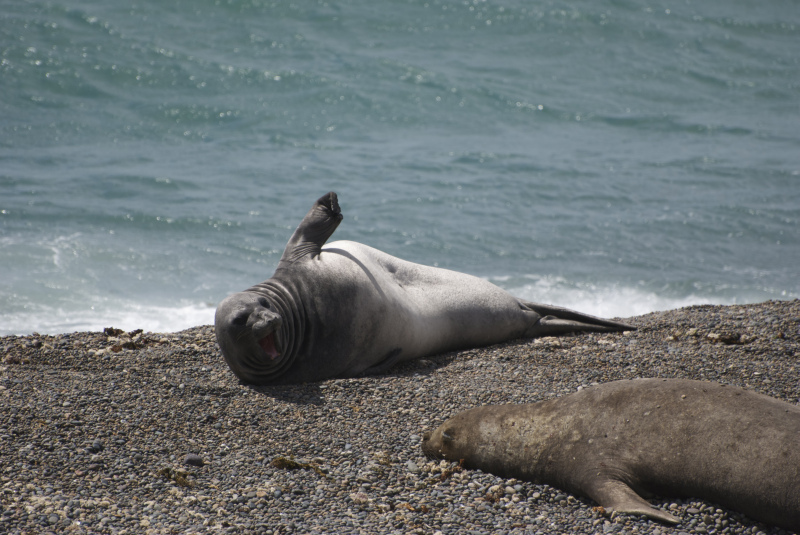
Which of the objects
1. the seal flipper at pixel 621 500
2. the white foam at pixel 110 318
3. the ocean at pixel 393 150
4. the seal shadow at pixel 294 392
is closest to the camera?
the seal flipper at pixel 621 500

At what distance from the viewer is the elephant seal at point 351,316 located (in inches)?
200

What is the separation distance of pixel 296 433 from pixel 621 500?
1819 millimetres

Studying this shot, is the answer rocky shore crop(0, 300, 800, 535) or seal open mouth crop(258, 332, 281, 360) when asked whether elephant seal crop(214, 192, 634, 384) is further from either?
rocky shore crop(0, 300, 800, 535)

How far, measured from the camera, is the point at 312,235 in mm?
5773

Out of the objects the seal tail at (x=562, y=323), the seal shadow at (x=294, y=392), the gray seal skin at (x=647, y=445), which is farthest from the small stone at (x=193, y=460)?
the seal tail at (x=562, y=323)

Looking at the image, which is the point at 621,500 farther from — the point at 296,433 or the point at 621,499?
the point at 296,433

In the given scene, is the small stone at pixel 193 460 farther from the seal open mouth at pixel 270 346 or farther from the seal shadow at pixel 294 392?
the seal open mouth at pixel 270 346

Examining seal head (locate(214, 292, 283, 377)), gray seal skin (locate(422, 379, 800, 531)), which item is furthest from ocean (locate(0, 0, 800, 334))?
gray seal skin (locate(422, 379, 800, 531))

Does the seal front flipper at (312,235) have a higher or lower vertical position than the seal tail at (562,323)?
higher

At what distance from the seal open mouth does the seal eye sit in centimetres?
16

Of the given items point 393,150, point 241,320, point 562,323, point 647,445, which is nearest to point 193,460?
point 241,320

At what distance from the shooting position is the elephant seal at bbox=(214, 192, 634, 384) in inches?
200

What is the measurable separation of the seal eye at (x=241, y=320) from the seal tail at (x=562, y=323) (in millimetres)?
2442

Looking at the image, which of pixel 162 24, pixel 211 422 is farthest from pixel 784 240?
pixel 162 24
